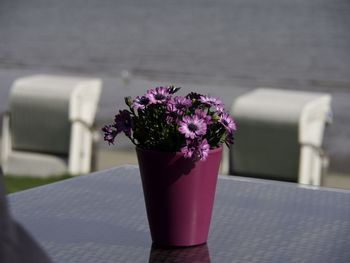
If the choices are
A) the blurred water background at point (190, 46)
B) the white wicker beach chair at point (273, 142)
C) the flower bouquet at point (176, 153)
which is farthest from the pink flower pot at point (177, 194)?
the blurred water background at point (190, 46)

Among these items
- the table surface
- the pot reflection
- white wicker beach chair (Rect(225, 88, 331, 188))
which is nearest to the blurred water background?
white wicker beach chair (Rect(225, 88, 331, 188))

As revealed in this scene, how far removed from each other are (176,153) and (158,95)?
12 centimetres

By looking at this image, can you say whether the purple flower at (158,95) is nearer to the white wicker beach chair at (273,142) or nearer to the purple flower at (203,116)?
the purple flower at (203,116)

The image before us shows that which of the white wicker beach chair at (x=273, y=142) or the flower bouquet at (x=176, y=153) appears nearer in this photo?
the flower bouquet at (x=176, y=153)

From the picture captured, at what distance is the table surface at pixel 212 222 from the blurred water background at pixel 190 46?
149 inches

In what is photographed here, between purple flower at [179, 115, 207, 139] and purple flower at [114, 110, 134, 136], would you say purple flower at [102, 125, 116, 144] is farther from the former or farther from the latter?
purple flower at [179, 115, 207, 139]

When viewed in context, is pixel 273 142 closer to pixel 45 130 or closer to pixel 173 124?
pixel 45 130

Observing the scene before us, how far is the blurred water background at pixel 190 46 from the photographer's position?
14.5 metres

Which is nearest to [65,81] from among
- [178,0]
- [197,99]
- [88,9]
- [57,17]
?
[197,99]

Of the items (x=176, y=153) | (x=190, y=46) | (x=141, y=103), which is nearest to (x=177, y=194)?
Answer: (x=176, y=153)

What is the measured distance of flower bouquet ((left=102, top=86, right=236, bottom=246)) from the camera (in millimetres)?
1296

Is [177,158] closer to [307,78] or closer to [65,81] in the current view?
[65,81]

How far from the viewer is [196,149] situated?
128 cm

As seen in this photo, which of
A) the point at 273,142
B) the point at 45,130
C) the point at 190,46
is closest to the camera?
the point at 273,142
